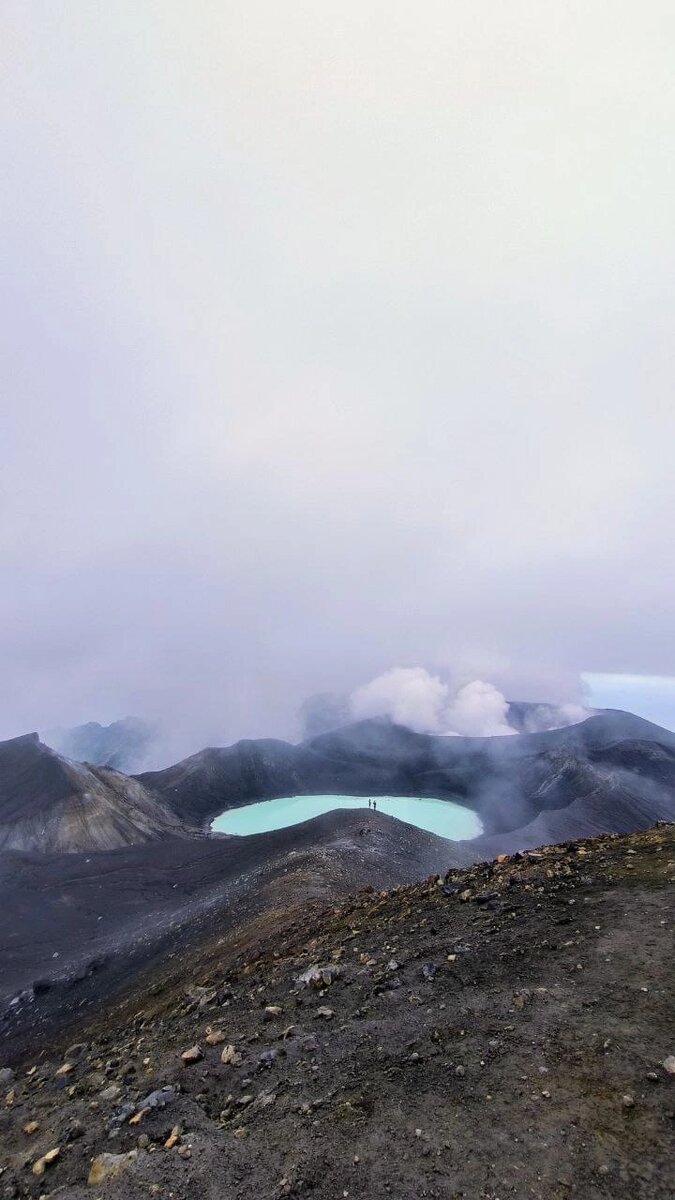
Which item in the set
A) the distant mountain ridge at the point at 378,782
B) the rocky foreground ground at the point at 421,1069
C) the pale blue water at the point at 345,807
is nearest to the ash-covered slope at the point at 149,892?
the distant mountain ridge at the point at 378,782

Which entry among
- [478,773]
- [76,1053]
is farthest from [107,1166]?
[478,773]

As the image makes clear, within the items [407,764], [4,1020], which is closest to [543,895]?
[4,1020]

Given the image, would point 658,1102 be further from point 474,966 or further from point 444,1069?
point 474,966

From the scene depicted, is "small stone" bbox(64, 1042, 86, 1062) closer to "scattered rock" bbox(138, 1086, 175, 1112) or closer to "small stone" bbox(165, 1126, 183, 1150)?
"scattered rock" bbox(138, 1086, 175, 1112)

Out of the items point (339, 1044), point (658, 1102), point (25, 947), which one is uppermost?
point (658, 1102)

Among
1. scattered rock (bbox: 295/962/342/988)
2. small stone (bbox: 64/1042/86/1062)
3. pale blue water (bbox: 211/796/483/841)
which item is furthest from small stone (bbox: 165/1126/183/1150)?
pale blue water (bbox: 211/796/483/841)

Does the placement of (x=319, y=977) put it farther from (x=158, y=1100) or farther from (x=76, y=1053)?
(x=76, y=1053)
